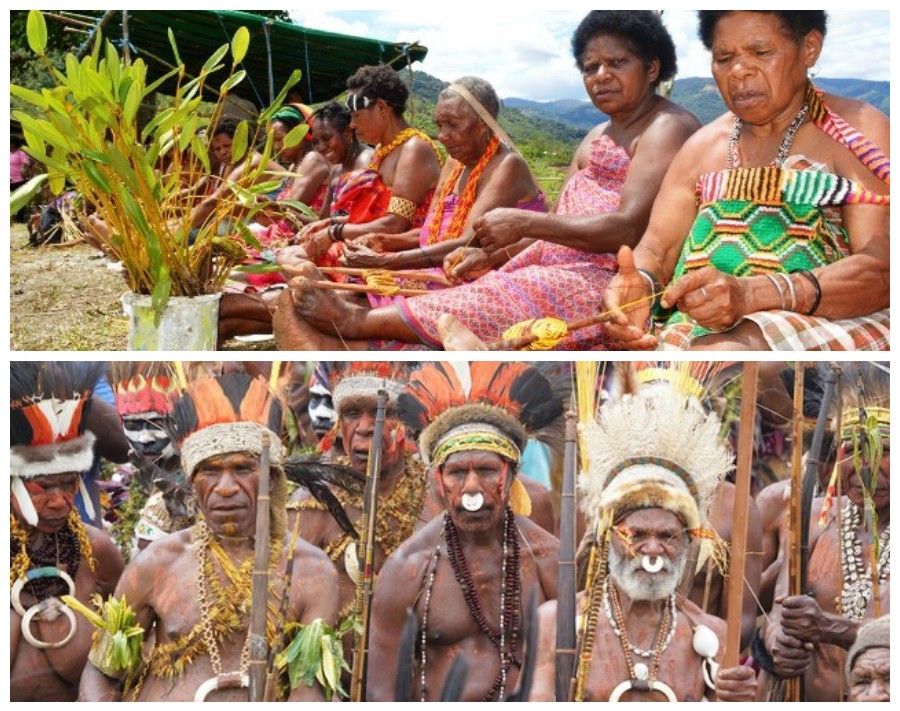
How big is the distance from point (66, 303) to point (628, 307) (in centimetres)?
373

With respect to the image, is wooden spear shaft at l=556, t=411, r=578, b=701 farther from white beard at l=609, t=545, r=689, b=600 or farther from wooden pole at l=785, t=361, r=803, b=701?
wooden pole at l=785, t=361, r=803, b=701

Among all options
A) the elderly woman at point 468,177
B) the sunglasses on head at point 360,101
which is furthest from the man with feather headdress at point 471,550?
the sunglasses on head at point 360,101

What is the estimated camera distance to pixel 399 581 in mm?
2863

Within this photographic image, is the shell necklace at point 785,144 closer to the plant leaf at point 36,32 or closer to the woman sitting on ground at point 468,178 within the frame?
the woman sitting on ground at point 468,178

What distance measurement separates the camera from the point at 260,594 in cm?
282

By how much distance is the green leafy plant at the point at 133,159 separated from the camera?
2.77 meters

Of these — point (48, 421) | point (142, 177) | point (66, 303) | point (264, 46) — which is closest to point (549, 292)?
point (142, 177)

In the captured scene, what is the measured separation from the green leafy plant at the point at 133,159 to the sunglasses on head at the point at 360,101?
1.63 m

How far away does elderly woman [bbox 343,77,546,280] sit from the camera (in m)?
3.82

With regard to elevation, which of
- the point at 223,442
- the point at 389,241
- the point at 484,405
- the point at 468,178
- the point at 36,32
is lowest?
A: the point at 223,442

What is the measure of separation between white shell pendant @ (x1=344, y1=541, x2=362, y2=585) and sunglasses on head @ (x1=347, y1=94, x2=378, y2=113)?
2.47 meters

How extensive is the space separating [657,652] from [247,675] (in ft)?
3.59

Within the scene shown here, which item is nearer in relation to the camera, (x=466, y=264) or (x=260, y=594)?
(x=260, y=594)

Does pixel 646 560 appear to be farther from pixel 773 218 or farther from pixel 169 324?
pixel 169 324
